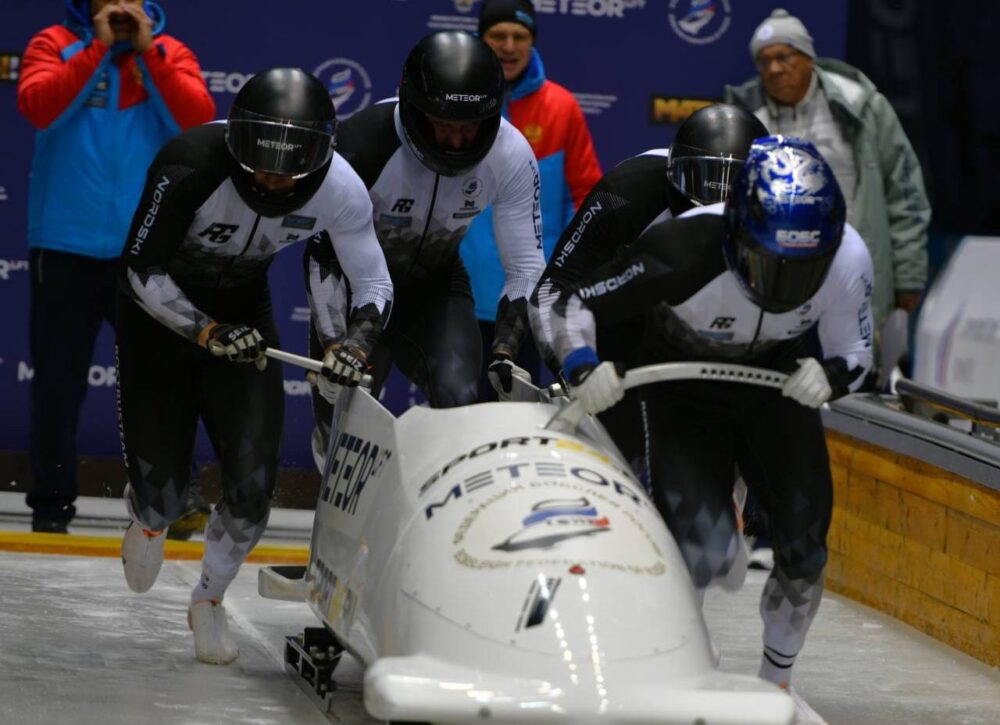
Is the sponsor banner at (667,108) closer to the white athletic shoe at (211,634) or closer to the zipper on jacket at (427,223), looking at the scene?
the zipper on jacket at (427,223)

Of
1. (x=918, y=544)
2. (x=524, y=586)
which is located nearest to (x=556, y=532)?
(x=524, y=586)

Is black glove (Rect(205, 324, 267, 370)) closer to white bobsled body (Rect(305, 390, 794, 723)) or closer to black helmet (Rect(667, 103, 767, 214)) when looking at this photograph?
white bobsled body (Rect(305, 390, 794, 723))

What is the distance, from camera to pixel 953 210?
927 centimetres

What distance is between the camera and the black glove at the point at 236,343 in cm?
Answer: 461

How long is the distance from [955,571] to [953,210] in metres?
3.96

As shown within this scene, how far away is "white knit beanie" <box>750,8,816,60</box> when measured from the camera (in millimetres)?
6578

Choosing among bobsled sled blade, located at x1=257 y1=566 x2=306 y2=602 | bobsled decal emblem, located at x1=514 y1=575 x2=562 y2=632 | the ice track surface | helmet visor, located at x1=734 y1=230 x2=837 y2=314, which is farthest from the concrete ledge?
bobsled decal emblem, located at x1=514 y1=575 x2=562 y2=632

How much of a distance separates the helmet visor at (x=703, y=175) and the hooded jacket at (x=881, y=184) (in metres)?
2.01

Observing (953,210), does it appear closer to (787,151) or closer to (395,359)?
(395,359)

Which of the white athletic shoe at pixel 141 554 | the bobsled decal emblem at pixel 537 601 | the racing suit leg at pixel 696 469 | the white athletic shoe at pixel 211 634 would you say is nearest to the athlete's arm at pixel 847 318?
the racing suit leg at pixel 696 469

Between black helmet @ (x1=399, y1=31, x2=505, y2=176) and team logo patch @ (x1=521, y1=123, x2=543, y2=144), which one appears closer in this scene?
black helmet @ (x1=399, y1=31, x2=505, y2=176)

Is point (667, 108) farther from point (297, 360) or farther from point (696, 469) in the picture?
point (696, 469)

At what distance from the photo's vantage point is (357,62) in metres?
7.14

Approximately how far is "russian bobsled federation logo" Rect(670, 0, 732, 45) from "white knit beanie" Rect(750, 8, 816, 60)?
566 mm
